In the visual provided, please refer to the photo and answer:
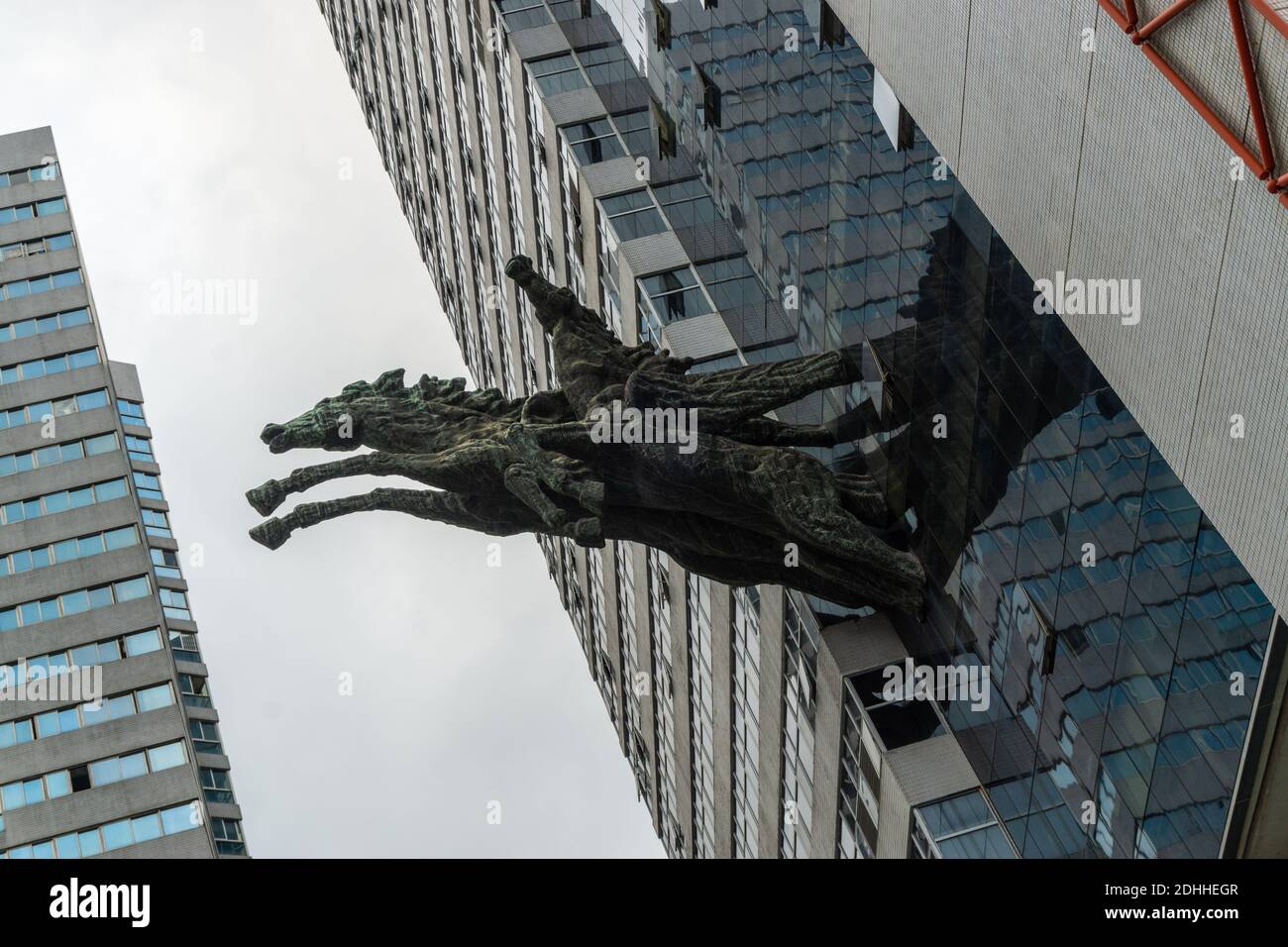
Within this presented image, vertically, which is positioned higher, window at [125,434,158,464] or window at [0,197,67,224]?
window at [0,197,67,224]

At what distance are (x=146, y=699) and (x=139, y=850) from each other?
5.04 m

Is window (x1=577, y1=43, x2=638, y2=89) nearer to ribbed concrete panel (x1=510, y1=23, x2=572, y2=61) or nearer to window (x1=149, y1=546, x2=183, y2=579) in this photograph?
ribbed concrete panel (x1=510, y1=23, x2=572, y2=61)

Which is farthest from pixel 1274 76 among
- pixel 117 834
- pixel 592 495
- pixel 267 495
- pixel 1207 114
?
pixel 117 834

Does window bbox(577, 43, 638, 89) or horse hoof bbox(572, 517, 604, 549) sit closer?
horse hoof bbox(572, 517, 604, 549)

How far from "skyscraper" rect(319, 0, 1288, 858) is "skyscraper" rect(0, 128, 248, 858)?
46.9 ft

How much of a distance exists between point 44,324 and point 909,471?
3901cm

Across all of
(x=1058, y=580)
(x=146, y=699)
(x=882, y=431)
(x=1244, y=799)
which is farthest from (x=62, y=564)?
(x=1244, y=799)

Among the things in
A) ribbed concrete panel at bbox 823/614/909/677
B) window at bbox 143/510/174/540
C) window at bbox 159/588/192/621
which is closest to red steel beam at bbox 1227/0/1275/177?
ribbed concrete panel at bbox 823/614/909/677

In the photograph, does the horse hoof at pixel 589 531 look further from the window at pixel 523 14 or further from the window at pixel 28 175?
the window at pixel 28 175

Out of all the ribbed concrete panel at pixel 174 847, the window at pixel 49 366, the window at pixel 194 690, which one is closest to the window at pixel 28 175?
the window at pixel 49 366

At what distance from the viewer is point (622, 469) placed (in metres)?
25.1

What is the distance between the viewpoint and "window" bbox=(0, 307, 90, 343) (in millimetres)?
54969
